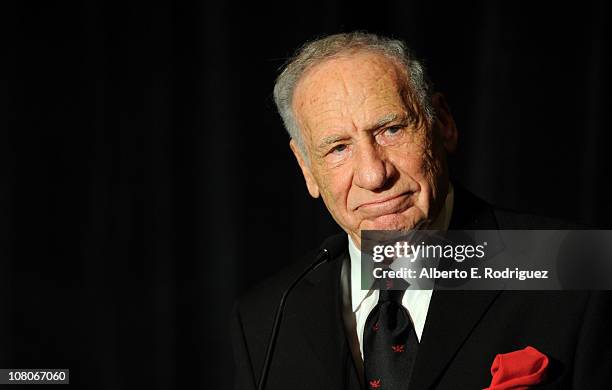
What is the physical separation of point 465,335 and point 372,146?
0.45 m

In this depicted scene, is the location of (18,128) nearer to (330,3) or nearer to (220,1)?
(220,1)

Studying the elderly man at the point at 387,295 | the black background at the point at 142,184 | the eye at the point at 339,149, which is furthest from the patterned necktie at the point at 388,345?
the black background at the point at 142,184

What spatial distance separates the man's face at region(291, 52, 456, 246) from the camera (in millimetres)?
1898

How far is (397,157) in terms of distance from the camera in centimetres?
191

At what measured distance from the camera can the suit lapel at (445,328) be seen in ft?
5.92

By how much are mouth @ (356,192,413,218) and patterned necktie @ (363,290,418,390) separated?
0.59ft

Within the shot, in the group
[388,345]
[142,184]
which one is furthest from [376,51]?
[142,184]

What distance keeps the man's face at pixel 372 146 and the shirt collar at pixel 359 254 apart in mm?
64

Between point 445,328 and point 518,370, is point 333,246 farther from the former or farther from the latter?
point 518,370

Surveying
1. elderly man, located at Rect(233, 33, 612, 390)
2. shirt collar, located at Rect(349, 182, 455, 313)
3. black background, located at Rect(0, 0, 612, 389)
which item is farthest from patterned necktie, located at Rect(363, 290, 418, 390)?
black background, located at Rect(0, 0, 612, 389)

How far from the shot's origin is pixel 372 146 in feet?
6.22

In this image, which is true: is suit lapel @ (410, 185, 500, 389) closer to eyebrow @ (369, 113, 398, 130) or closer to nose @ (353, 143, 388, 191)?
nose @ (353, 143, 388, 191)

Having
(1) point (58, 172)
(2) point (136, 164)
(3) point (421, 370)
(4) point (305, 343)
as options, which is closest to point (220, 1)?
(2) point (136, 164)

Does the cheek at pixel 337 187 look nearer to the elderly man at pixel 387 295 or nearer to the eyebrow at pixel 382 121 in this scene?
the elderly man at pixel 387 295
